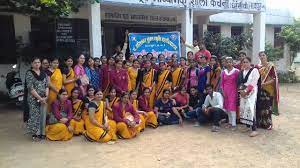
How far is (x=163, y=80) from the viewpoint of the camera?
747 centimetres

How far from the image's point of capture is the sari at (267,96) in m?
6.51

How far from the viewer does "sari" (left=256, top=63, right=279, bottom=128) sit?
6508mm

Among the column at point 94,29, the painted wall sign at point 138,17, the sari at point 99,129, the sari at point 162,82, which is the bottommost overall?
the sari at point 99,129

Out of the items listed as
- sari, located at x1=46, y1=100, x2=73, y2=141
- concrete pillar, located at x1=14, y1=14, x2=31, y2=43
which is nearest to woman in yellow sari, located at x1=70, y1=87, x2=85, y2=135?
sari, located at x1=46, y1=100, x2=73, y2=141

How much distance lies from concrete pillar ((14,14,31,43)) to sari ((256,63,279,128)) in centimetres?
651

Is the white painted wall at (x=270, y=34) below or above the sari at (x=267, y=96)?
above

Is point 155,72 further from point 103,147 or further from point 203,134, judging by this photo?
point 103,147

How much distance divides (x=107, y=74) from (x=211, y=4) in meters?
4.44

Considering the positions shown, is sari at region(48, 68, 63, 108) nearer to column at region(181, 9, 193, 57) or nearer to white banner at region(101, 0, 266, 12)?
white banner at region(101, 0, 266, 12)

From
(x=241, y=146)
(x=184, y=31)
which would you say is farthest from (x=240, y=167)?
(x=184, y=31)

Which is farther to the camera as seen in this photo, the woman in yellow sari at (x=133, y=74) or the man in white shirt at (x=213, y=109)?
the woman in yellow sari at (x=133, y=74)

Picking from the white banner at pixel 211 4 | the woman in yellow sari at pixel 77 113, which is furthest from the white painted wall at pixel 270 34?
the woman in yellow sari at pixel 77 113

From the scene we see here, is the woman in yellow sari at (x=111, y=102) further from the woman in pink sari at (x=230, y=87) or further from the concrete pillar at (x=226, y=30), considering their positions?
the concrete pillar at (x=226, y=30)

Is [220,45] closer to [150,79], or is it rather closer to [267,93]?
[150,79]
